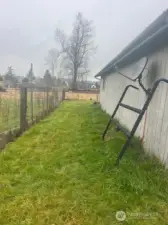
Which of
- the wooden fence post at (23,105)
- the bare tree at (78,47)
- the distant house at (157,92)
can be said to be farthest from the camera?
the bare tree at (78,47)

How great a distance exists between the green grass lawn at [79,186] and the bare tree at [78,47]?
111ft

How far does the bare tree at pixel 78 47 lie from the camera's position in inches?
1503

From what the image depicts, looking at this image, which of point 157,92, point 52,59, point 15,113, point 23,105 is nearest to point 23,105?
point 23,105

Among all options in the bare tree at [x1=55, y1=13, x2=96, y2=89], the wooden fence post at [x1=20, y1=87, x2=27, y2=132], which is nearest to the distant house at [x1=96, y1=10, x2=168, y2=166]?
the wooden fence post at [x1=20, y1=87, x2=27, y2=132]

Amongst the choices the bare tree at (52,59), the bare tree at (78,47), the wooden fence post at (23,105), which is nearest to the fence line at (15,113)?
the wooden fence post at (23,105)

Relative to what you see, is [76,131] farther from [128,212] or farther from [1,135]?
[128,212]

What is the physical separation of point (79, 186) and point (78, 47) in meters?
37.7

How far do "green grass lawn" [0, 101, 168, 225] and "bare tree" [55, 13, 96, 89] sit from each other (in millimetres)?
33871

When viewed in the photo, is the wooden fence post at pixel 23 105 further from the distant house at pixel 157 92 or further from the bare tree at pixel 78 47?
the bare tree at pixel 78 47

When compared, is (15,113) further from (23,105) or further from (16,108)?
(23,105)

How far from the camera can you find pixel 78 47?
38.6m

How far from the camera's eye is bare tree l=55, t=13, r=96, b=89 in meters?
38.2

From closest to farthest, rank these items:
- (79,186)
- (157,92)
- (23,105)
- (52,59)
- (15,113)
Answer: (79,186), (157,92), (15,113), (23,105), (52,59)

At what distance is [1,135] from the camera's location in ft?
14.7
